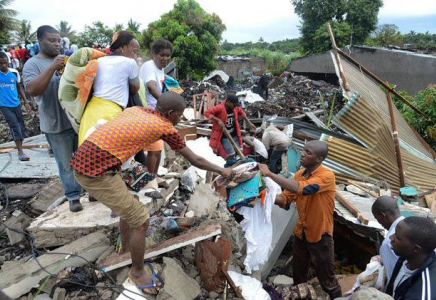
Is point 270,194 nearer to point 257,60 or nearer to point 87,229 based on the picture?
point 87,229

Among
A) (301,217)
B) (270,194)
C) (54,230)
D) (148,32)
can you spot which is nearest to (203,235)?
(270,194)

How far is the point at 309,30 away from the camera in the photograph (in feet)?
92.3

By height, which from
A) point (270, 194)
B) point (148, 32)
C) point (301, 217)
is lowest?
point (301, 217)

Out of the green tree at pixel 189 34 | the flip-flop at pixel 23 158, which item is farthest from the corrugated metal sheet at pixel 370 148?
the green tree at pixel 189 34

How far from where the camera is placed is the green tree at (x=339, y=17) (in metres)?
25.9

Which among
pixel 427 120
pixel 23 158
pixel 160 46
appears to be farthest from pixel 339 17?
pixel 23 158

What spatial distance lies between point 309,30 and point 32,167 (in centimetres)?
2790

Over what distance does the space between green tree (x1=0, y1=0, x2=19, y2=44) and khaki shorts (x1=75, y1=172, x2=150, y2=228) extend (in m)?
24.8

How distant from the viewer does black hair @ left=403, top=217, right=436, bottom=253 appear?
1.95 meters

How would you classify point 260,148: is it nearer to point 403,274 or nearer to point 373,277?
point 373,277

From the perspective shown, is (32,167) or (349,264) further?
(32,167)

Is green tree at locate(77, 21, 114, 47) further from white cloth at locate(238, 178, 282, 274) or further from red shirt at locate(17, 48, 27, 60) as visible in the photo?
white cloth at locate(238, 178, 282, 274)

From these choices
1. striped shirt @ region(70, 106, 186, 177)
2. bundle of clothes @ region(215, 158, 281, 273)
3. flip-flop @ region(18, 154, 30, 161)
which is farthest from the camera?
flip-flop @ region(18, 154, 30, 161)

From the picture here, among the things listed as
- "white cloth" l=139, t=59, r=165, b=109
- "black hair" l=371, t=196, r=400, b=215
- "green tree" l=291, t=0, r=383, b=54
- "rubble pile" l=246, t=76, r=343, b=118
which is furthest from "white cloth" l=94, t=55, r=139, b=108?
"green tree" l=291, t=0, r=383, b=54
